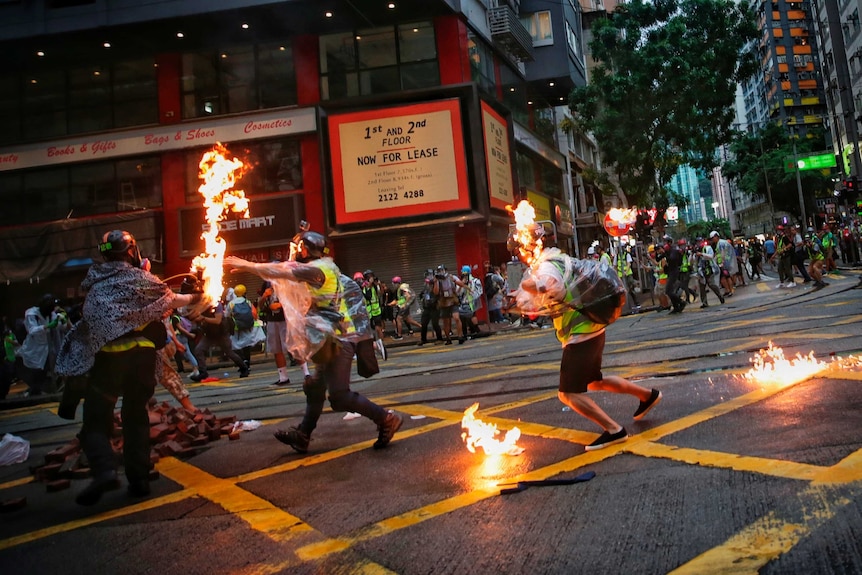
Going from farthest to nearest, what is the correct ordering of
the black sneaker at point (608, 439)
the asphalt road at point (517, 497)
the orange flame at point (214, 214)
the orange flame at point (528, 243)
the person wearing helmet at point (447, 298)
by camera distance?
the person wearing helmet at point (447, 298) → the orange flame at point (214, 214) → the orange flame at point (528, 243) → the black sneaker at point (608, 439) → the asphalt road at point (517, 497)

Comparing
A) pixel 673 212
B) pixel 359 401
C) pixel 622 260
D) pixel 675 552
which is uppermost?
pixel 673 212

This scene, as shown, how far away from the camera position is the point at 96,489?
444cm

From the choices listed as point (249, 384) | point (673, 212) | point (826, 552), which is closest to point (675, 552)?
point (826, 552)

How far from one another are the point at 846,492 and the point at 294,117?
20799 mm

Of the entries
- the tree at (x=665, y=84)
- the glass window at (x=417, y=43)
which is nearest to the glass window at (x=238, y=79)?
the glass window at (x=417, y=43)

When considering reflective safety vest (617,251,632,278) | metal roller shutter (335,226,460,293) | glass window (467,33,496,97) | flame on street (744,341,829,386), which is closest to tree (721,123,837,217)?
glass window (467,33,496,97)

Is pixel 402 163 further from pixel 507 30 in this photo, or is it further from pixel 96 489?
pixel 96 489

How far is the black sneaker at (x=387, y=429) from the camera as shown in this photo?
520 cm

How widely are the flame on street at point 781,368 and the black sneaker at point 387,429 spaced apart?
10.2 ft

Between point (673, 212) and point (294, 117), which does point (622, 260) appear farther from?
point (673, 212)

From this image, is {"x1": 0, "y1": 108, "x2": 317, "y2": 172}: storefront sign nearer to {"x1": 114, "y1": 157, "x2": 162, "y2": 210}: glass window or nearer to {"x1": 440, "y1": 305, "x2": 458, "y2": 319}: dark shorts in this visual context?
{"x1": 114, "y1": 157, "x2": 162, "y2": 210}: glass window

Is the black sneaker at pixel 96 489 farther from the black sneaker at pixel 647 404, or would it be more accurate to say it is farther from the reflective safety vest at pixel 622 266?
the reflective safety vest at pixel 622 266

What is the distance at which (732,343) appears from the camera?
873 centimetres

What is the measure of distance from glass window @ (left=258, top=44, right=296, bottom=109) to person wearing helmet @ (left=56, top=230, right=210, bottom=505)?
739 inches
